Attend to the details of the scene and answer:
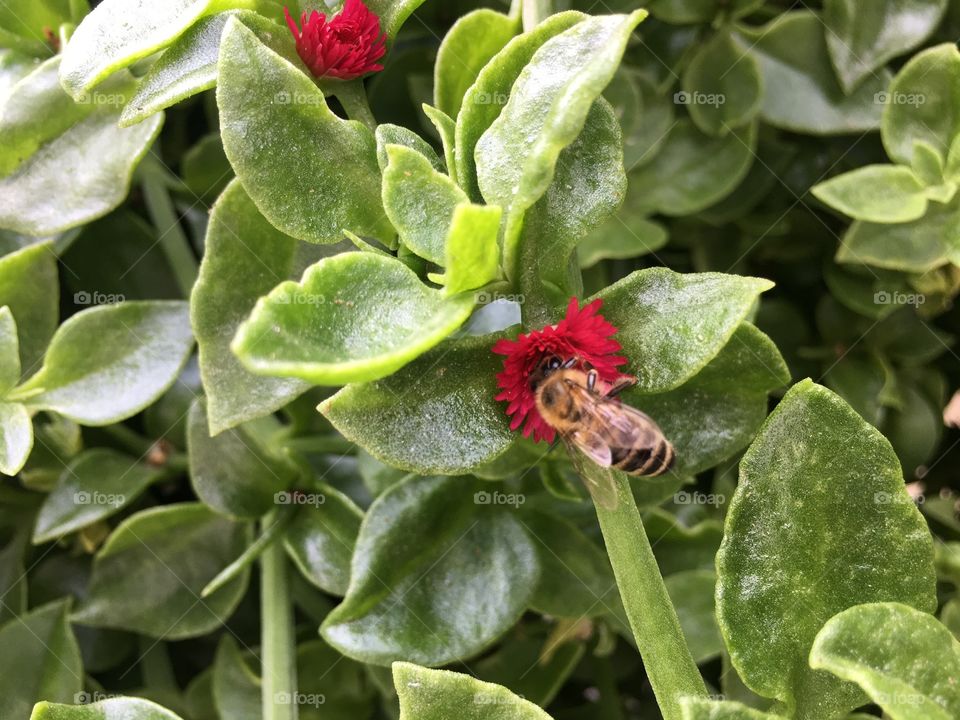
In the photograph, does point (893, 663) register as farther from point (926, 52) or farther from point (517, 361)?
point (926, 52)

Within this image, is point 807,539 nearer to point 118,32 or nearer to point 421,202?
point 421,202

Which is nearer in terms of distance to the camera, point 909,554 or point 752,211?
point 909,554

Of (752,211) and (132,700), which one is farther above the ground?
(132,700)

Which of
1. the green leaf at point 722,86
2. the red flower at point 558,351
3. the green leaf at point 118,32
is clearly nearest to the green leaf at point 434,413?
the red flower at point 558,351

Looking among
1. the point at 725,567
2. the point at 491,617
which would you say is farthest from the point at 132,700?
the point at 725,567

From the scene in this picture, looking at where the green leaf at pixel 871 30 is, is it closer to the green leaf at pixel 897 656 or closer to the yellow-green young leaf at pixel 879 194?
the yellow-green young leaf at pixel 879 194

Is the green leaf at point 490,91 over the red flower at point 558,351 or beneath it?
over
